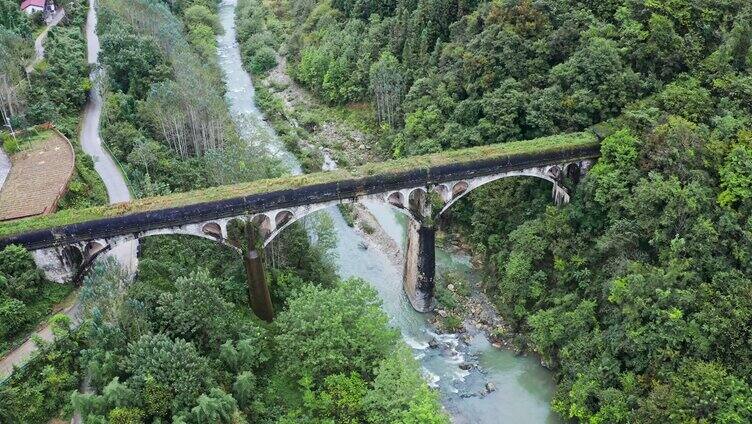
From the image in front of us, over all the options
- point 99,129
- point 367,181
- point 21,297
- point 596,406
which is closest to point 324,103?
point 99,129

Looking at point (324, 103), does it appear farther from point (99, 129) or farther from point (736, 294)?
point (736, 294)

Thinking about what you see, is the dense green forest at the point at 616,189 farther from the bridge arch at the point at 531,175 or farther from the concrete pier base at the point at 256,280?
the concrete pier base at the point at 256,280

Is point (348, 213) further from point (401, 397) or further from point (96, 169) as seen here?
point (401, 397)

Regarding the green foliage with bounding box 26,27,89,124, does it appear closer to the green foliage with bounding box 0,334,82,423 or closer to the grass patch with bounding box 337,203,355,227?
the grass patch with bounding box 337,203,355,227

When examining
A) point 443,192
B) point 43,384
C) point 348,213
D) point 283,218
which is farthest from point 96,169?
point 443,192

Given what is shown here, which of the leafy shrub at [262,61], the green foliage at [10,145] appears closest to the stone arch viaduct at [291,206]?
the green foliage at [10,145]

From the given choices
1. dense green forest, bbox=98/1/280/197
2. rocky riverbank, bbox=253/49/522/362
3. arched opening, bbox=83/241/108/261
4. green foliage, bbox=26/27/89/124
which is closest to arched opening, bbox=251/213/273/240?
dense green forest, bbox=98/1/280/197

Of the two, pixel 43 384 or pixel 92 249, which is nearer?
pixel 43 384
